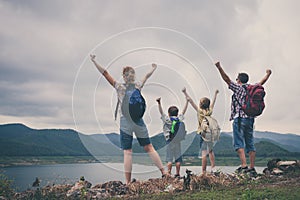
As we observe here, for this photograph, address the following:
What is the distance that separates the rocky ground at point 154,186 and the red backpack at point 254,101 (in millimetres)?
1664

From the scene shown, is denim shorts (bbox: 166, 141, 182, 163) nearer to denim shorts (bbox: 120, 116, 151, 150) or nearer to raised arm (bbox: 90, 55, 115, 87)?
denim shorts (bbox: 120, 116, 151, 150)

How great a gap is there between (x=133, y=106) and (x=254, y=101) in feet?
10.8

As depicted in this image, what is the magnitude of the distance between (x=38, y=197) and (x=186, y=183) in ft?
11.3

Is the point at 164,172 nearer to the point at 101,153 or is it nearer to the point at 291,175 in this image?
the point at 101,153

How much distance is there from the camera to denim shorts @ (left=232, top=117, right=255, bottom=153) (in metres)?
9.88

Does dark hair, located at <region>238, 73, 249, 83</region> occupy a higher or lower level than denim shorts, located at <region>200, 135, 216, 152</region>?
higher

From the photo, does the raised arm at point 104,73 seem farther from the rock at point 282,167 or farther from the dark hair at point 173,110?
the rock at point 282,167

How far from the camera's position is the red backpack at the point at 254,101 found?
381 inches

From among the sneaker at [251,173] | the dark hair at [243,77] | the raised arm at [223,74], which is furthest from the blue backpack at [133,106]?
the sneaker at [251,173]

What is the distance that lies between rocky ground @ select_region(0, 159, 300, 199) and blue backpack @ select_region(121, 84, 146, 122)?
1689 mm

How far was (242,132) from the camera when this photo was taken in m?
9.91

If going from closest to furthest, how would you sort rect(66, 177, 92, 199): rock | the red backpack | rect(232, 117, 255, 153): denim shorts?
rect(66, 177, 92, 199): rock < the red backpack < rect(232, 117, 255, 153): denim shorts

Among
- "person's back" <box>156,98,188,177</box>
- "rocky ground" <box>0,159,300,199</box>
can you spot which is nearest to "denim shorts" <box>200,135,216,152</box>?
"person's back" <box>156,98,188,177</box>

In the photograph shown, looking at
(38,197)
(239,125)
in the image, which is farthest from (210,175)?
(38,197)
